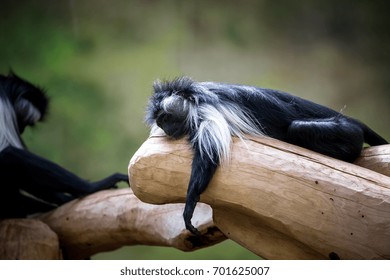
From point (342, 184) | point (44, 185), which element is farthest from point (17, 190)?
point (342, 184)

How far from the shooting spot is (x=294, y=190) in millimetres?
1359

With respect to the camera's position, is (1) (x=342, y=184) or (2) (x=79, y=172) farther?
(2) (x=79, y=172)

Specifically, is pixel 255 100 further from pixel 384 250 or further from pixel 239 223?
pixel 384 250

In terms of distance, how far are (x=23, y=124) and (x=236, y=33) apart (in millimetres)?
954

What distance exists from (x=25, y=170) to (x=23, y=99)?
40 cm

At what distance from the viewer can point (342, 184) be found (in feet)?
4.47

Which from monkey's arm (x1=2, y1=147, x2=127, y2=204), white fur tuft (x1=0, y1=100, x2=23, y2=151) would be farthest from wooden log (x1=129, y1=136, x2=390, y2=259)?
white fur tuft (x1=0, y1=100, x2=23, y2=151)

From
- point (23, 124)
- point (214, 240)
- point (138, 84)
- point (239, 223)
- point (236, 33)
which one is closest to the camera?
point (239, 223)

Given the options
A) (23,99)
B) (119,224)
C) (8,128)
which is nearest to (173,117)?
(119,224)

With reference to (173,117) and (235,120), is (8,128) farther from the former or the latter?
(235,120)

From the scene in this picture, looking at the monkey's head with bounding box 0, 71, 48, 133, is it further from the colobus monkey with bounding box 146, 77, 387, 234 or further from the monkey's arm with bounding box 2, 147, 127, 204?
the colobus monkey with bounding box 146, 77, 387, 234

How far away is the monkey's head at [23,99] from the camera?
7.38 feet

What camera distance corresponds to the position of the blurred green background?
6.01ft

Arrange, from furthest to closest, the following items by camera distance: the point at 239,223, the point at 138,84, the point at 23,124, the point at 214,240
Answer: the point at 23,124, the point at 138,84, the point at 214,240, the point at 239,223
